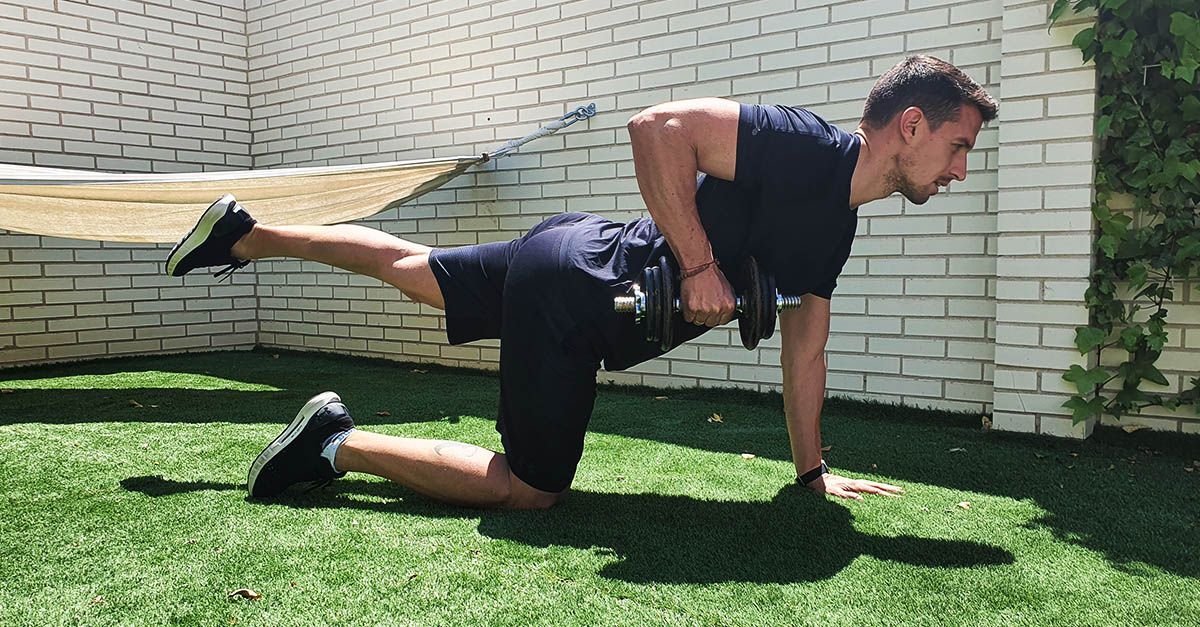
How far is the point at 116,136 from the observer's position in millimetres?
5492

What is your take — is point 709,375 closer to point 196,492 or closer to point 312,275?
point 196,492

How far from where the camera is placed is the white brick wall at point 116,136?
5141 mm

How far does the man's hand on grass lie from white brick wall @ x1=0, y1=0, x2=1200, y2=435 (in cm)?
112

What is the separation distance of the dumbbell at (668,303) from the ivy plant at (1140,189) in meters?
1.80

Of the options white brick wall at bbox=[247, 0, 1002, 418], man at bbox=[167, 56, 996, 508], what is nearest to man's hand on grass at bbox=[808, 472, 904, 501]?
man at bbox=[167, 56, 996, 508]

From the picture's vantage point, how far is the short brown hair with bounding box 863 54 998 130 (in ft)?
6.39

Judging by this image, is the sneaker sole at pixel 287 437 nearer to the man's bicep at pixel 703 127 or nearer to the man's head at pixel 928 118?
the man's bicep at pixel 703 127

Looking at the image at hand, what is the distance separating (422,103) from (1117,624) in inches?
185

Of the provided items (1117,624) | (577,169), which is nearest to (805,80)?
(577,169)

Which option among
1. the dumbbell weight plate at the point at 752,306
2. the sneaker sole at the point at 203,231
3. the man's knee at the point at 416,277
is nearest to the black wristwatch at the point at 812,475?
the dumbbell weight plate at the point at 752,306

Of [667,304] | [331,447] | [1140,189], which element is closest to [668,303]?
[667,304]

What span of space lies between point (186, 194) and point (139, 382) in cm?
128

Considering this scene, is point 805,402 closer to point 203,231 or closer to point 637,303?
point 637,303

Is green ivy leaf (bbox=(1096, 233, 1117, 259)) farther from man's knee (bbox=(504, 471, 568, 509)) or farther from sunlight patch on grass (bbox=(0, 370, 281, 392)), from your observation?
sunlight patch on grass (bbox=(0, 370, 281, 392))
